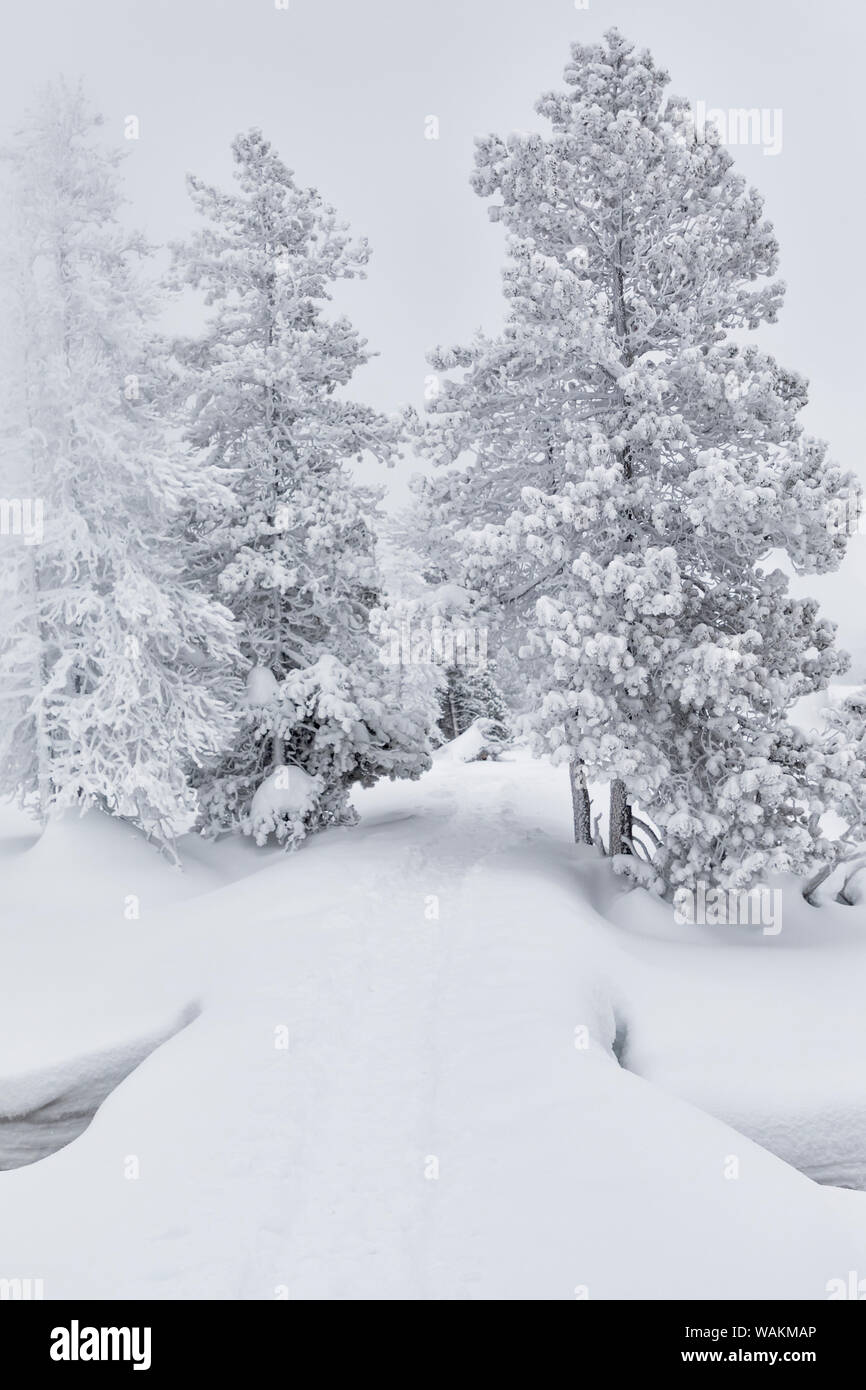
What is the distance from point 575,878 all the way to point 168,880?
684 cm

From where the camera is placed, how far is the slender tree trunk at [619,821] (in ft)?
42.7

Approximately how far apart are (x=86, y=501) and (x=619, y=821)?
35.3 ft

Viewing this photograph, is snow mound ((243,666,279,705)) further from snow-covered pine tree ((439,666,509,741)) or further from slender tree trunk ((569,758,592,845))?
snow-covered pine tree ((439,666,509,741))

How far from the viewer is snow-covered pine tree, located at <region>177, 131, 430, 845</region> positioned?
14.4 m

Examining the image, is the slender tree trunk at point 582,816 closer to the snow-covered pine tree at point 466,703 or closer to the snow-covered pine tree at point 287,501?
the snow-covered pine tree at point 287,501

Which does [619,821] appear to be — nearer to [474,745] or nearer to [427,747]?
[427,747]

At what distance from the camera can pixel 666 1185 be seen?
5645 millimetres

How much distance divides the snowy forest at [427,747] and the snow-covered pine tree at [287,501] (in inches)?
3.8

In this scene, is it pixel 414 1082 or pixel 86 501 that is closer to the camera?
pixel 414 1082

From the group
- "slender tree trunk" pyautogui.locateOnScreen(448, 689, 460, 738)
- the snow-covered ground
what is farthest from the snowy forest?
"slender tree trunk" pyautogui.locateOnScreen(448, 689, 460, 738)

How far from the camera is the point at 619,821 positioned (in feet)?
43.5

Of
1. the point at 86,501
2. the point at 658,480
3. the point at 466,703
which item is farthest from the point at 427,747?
the point at 466,703

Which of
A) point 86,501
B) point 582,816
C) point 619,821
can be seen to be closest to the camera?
point 619,821

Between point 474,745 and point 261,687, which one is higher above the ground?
point 261,687
